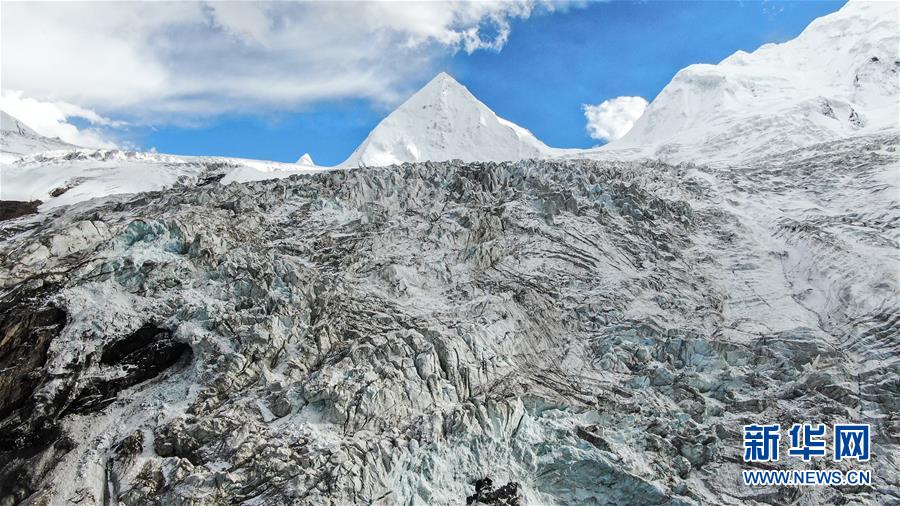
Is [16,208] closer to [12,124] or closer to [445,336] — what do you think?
[445,336]

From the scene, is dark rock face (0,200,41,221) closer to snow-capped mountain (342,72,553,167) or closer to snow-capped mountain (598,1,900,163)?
snow-capped mountain (342,72,553,167)

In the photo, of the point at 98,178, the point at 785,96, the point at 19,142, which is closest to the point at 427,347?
the point at 98,178

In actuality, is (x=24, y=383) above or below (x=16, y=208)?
below

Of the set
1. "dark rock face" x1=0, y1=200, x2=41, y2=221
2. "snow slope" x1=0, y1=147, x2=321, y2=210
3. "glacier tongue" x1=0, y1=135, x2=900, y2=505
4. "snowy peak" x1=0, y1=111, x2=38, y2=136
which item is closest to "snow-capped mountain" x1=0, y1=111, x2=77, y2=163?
"snowy peak" x1=0, y1=111, x2=38, y2=136

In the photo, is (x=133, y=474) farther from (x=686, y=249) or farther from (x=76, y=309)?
(x=686, y=249)

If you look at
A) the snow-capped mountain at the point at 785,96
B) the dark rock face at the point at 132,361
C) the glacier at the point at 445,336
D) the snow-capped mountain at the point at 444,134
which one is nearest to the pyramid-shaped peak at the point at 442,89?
the snow-capped mountain at the point at 444,134
